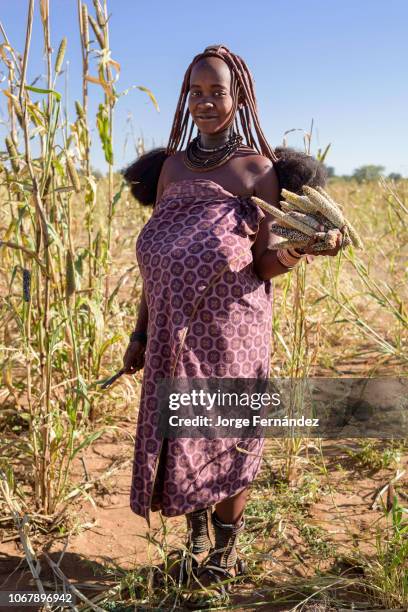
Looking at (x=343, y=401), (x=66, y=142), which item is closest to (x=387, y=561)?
(x=343, y=401)

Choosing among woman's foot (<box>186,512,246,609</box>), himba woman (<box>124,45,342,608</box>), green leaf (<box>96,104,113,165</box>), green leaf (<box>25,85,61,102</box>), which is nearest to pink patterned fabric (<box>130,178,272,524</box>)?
himba woman (<box>124,45,342,608</box>)

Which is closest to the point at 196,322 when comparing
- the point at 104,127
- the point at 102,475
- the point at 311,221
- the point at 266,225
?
the point at 266,225

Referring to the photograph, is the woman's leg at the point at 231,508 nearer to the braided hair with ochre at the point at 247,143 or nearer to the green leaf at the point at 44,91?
the braided hair with ochre at the point at 247,143

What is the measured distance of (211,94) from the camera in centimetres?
148

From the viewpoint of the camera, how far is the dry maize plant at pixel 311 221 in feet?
3.85

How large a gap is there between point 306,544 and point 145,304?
0.84m

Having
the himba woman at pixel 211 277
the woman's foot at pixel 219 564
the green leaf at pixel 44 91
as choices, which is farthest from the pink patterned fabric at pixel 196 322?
the green leaf at pixel 44 91

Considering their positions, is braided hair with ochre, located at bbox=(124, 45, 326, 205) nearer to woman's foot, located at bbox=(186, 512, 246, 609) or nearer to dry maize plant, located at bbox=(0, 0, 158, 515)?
dry maize plant, located at bbox=(0, 0, 158, 515)

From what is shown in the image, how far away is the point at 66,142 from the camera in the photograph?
1958mm

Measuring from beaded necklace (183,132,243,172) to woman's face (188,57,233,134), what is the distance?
0.05m

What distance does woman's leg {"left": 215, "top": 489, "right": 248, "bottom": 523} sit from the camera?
156cm

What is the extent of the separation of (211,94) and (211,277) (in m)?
0.45

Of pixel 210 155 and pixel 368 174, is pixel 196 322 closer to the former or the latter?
pixel 210 155

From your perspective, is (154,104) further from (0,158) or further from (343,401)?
(343,401)
